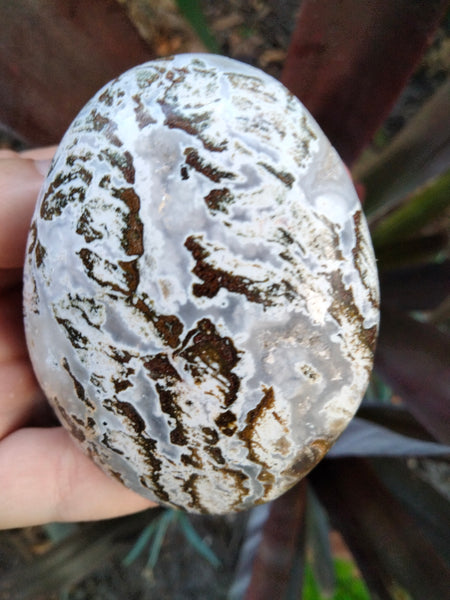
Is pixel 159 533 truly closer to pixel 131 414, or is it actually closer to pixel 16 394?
pixel 16 394

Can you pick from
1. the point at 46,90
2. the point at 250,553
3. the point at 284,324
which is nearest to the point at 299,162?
the point at 284,324

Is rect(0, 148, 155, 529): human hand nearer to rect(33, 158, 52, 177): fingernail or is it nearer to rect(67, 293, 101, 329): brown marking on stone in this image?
rect(33, 158, 52, 177): fingernail

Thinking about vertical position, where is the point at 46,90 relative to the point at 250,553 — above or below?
above

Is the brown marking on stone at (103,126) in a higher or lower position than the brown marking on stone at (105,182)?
higher

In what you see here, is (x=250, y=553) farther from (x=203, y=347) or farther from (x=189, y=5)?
(x=189, y=5)

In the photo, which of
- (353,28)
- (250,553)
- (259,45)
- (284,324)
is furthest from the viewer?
(259,45)

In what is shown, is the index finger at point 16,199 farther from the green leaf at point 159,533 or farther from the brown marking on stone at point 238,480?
the green leaf at point 159,533

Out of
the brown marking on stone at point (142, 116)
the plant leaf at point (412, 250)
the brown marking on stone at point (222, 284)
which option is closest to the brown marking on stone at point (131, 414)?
the brown marking on stone at point (222, 284)

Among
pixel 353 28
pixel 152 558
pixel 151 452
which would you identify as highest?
pixel 353 28
